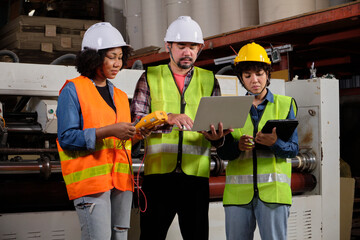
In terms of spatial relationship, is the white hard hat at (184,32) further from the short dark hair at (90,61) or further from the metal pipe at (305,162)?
the metal pipe at (305,162)

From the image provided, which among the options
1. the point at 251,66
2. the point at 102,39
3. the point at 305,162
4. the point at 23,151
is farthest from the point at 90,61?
the point at 305,162

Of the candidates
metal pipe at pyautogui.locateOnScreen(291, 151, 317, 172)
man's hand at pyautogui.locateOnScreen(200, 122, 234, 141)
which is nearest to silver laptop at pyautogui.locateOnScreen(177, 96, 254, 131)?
man's hand at pyautogui.locateOnScreen(200, 122, 234, 141)

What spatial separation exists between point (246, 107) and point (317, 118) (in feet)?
6.45

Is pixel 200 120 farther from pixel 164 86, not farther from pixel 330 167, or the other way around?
pixel 330 167

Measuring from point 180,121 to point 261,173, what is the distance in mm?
533

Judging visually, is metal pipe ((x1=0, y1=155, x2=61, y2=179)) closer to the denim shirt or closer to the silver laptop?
the denim shirt

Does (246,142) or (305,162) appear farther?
(305,162)


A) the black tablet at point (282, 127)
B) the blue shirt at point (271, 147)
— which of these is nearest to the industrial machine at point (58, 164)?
the blue shirt at point (271, 147)

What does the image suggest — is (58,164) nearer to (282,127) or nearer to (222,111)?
(222,111)

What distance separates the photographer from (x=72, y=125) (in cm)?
233

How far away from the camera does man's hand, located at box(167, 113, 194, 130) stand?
2488 mm

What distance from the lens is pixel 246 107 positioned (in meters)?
2.50

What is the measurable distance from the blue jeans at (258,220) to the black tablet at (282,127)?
35 centimetres

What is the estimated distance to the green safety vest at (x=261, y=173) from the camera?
263 cm
